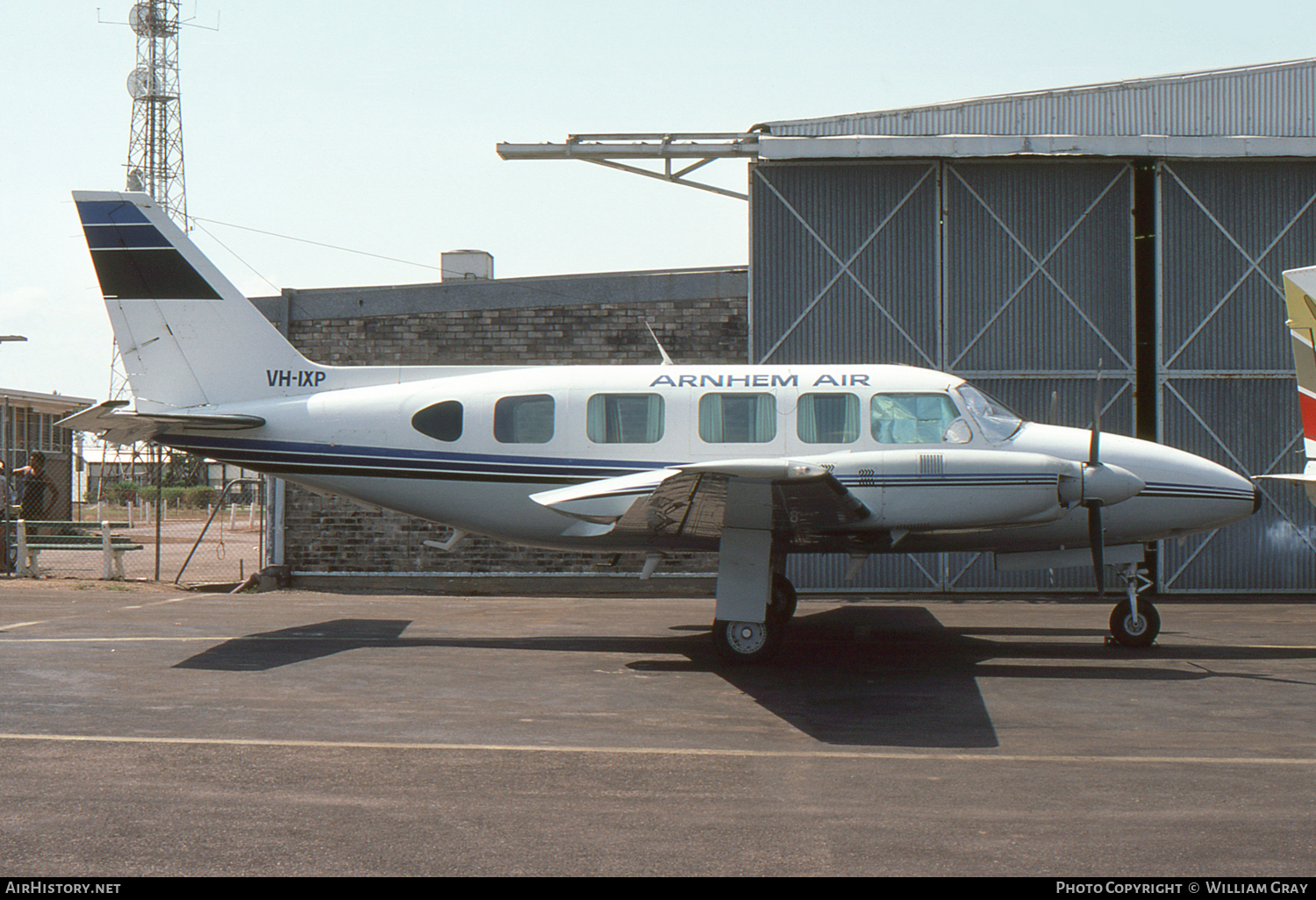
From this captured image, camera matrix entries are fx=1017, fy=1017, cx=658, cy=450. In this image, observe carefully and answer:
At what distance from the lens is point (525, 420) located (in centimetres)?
1080

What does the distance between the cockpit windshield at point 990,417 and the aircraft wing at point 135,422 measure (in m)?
7.48

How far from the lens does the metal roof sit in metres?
16.9

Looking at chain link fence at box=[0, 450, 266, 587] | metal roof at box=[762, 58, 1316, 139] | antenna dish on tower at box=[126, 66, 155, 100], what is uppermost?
antenna dish on tower at box=[126, 66, 155, 100]

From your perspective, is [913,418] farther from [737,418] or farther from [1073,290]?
[1073,290]

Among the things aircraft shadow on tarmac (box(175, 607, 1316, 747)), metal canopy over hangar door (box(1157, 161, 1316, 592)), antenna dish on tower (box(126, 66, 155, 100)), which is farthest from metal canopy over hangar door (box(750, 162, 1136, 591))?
antenna dish on tower (box(126, 66, 155, 100))

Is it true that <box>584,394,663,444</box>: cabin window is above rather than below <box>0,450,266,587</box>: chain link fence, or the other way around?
above

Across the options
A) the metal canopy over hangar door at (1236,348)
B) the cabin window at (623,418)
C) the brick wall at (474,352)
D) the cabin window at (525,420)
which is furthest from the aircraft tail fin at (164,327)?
the metal canopy over hangar door at (1236,348)

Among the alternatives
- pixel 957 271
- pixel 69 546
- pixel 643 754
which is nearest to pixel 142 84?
pixel 69 546

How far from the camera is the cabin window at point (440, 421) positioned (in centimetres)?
1088

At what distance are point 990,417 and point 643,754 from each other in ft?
18.8

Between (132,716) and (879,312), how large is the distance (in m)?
12.6

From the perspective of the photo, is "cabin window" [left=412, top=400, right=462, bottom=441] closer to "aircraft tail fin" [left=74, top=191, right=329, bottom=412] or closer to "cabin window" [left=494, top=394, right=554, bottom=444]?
"cabin window" [left=494, top=394, right=554, bottom=444]

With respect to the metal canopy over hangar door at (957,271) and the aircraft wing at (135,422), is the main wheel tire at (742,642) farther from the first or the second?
the metal canopy over hangar door at (957,271)

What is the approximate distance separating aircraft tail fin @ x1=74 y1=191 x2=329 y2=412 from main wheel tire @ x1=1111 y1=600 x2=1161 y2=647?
8.91 metres
